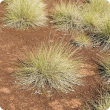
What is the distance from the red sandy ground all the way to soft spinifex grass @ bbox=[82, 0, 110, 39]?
0.64 metres

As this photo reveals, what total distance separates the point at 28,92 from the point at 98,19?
10.1 ft

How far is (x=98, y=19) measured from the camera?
4984 millimetres

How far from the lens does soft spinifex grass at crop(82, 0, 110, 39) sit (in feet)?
15.2

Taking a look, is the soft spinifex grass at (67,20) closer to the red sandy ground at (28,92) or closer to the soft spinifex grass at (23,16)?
the soft spinifex grass at (23,16)

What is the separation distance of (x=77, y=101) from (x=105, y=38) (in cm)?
227

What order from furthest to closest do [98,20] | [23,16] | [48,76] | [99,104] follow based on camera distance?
[23,16], [98,20], [48,76], [99,104]

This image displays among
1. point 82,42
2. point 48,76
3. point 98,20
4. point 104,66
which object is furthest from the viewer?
point 98,20

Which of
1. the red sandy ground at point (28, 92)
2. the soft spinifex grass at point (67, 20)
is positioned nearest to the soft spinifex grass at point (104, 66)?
the red sandy ground at point (28, 92)

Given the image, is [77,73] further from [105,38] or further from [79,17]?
[79,17]

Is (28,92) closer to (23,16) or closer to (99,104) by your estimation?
(99,104)

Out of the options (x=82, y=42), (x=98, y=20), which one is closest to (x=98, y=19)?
(x=98, y=20)

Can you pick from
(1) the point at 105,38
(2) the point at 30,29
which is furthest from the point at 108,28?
(2) the point at 30,29

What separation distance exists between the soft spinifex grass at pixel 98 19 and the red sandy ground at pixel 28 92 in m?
0.64

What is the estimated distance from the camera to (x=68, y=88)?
3.09 metres
